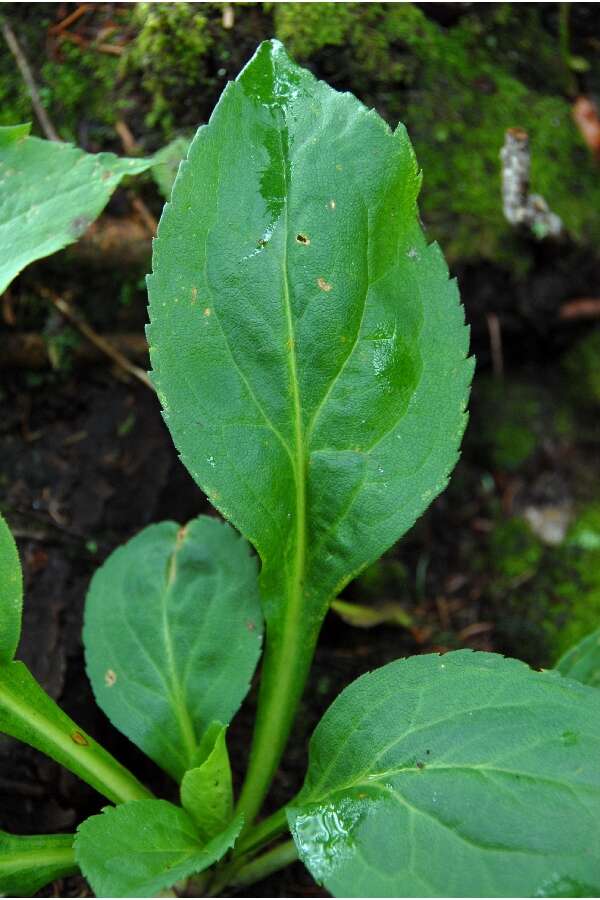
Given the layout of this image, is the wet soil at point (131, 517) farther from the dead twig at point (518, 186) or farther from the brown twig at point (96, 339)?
the dead twig at point (518, 186)

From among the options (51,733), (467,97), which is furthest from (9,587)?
(467,97)

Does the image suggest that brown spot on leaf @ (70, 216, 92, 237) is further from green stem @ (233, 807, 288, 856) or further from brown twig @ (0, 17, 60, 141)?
green stem @ (233, 807, 288, 856)

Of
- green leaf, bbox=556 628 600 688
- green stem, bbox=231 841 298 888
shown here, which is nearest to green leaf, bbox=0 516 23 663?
green stem, bbox=231 841 298 888

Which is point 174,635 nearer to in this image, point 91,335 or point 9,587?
point 9,587

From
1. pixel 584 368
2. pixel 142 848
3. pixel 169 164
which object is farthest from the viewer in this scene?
pixel 584 368

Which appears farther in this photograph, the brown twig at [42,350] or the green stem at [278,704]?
the brown twig at [42,350]

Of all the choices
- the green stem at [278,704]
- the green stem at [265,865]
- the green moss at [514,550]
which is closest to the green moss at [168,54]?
the green stem at [278,704]
